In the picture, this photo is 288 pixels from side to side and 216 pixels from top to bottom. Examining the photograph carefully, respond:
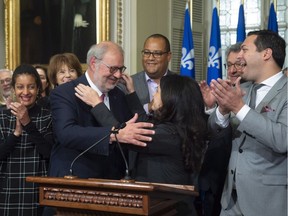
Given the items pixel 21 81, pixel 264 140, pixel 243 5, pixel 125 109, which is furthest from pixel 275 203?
pixel 243 5

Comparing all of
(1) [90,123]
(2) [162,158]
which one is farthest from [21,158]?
(2) [162,158]

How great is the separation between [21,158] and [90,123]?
70 cm

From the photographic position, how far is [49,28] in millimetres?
6723

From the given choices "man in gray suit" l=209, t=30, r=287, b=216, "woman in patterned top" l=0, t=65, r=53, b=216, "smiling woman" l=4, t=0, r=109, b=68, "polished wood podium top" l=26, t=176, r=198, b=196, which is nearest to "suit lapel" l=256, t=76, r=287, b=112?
"man in gray suit" l=209, t=30, r=287, b=216

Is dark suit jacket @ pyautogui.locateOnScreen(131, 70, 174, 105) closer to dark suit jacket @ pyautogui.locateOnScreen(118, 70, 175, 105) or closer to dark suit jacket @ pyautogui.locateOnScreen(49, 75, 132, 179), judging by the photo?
dark suit jacket @ pyautogui.locateOnScreen(118, 70, 175, 105)

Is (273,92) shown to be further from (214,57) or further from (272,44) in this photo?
(214,57)

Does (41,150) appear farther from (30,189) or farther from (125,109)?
(125,109)

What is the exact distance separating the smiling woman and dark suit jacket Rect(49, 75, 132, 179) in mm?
3301

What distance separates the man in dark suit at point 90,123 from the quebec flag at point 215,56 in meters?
3.60

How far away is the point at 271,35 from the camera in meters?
3.19

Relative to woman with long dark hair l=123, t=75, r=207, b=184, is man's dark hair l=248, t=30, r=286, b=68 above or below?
above

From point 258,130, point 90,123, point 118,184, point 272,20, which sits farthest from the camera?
point 272,20

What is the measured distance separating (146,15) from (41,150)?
3.56 metres

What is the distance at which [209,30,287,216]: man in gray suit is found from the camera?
2891mm
